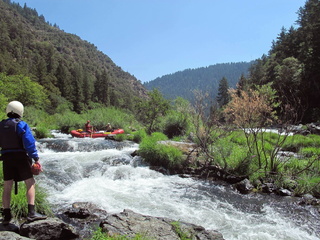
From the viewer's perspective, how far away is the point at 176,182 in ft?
26.1

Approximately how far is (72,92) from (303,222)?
5549 centimetres

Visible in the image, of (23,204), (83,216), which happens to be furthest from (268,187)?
(23,204)

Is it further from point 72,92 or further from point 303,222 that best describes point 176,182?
point 72,92

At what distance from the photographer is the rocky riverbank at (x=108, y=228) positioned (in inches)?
134

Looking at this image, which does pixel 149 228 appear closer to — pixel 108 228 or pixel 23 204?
pixel 108 228

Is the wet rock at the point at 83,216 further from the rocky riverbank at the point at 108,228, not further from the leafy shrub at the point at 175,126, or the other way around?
the leafy shrub at the point at 175,126

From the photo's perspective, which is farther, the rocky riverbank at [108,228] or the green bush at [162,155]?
the green bush at [162,155]

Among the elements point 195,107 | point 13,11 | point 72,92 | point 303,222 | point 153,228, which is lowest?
point 303,222

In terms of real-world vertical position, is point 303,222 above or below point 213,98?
below

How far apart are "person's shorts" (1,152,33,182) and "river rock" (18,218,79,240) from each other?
0.68m

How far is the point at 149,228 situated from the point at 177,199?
257cm

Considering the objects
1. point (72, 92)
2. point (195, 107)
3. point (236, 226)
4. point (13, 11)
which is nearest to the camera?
point (236, 226)

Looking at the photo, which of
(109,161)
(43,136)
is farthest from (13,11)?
(109,161)

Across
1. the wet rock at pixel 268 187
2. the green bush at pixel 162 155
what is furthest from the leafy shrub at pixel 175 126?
the wet rock at pixel 268 187
